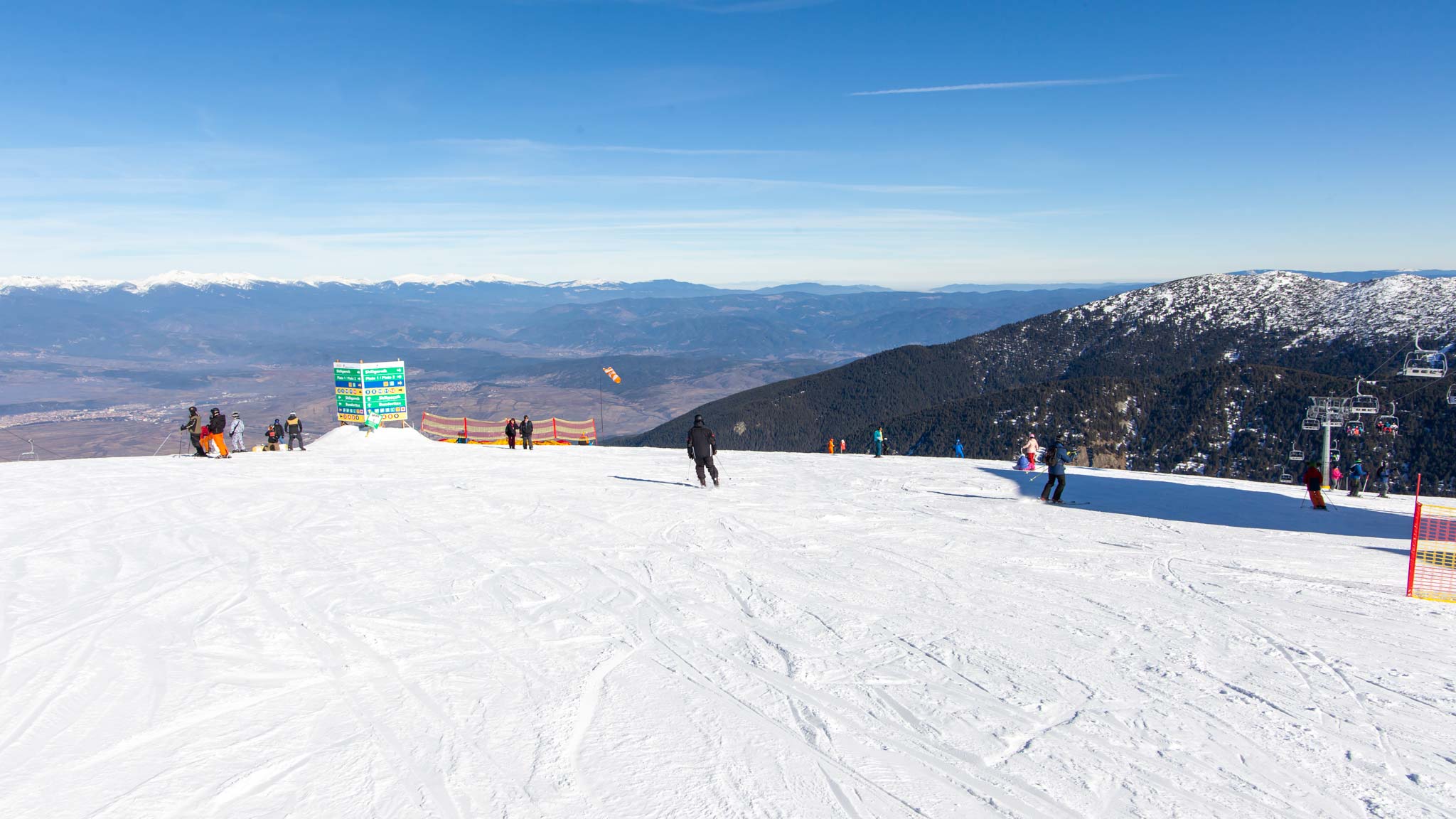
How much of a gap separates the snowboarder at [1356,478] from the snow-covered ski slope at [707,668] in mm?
10041

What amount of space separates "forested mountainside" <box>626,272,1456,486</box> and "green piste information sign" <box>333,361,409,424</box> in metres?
100.0

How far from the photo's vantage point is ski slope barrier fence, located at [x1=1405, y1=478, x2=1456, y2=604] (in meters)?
11.0

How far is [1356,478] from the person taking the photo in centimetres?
2497

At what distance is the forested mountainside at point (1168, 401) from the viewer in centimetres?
12162

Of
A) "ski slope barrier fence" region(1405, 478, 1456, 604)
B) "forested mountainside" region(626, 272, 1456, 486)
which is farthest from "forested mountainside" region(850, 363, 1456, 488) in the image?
"ski slope barrier fence" region(1405, 478, 1456, 604)

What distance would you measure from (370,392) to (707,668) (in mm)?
29917

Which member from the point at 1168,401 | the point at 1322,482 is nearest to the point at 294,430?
the point at 1322,482

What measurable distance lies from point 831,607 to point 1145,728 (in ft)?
13.0

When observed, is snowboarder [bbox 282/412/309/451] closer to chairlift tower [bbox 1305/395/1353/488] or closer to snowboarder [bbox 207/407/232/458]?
snowboarder [bbox 207/407/232/458]

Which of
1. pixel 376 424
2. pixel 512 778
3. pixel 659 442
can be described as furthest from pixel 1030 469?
pixel 659 442

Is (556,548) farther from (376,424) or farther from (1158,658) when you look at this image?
(376,424)

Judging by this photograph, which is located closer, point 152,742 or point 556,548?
point 152,742

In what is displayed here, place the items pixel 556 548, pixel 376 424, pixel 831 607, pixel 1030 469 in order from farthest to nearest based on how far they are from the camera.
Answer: pixel 376 424 → pixel 1030 469 → pixel 556 548 → pixel 831 607

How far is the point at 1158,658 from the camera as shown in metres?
8.10
